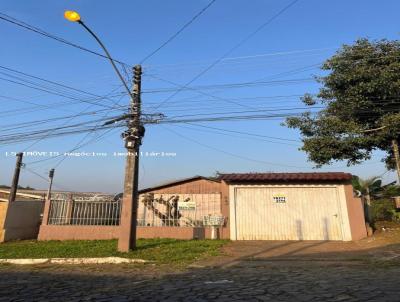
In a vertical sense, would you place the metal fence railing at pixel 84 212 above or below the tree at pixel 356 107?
below

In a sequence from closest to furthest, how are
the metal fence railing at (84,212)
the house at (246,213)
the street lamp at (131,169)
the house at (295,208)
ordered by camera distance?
the street lamp at (131,169) → the house at (295,208) → the house at (246,213) → the metal fence railing at (84,212)

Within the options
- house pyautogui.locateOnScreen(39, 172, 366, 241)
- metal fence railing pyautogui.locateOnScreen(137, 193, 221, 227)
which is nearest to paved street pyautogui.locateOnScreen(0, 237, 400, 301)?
house pyautogui.locateOnScreen(39, 172, 366, 241)

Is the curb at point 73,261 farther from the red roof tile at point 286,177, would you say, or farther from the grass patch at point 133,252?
the red roof tile at point 286,177

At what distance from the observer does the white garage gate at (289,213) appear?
15312mm

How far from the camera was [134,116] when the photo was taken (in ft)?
44.3

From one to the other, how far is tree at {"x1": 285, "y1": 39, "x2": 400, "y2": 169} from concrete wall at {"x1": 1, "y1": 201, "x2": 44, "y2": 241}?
520 inches

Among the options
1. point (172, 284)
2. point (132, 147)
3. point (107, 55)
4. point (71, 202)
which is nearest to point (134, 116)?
point (132, 147)

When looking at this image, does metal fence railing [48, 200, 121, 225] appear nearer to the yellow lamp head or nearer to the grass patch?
the grass patch

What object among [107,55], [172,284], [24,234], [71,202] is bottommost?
[172,284]

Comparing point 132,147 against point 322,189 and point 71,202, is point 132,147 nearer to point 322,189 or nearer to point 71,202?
point 71,202

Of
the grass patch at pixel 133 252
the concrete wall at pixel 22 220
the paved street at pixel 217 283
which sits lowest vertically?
the paved street at pixel 217 283

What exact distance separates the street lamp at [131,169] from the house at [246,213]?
3513mm

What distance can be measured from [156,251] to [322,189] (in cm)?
726

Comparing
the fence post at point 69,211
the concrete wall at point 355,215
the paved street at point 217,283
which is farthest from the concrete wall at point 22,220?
the concrete wall at point 355,215
